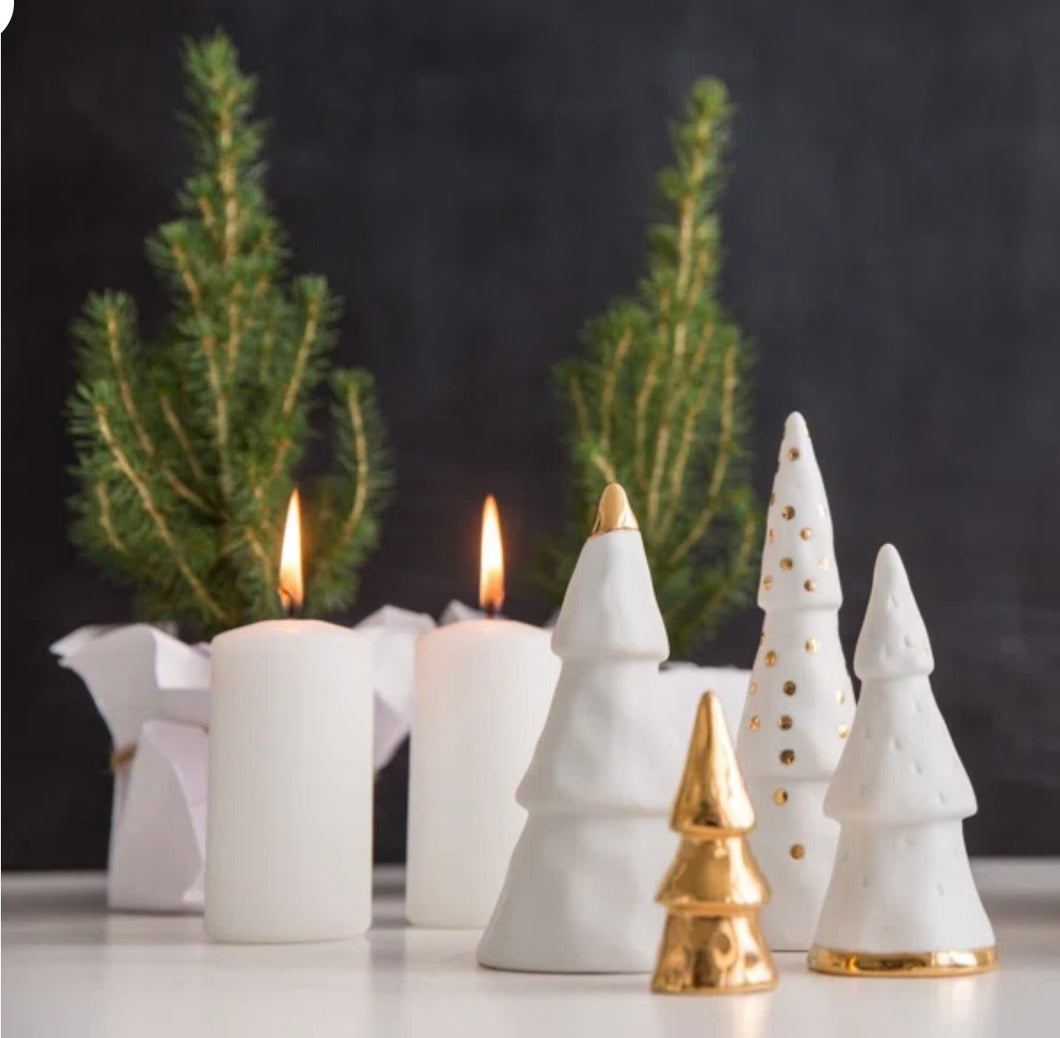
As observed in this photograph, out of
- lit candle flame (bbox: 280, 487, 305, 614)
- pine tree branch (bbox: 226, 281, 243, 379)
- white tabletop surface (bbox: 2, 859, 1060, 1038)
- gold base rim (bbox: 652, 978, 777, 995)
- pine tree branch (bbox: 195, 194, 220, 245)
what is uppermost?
pine tree branch (bbox: 195, 194, 220, 245)

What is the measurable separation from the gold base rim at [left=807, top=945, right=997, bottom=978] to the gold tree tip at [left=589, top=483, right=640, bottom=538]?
0.18 meters

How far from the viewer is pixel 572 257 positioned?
4.17 feet

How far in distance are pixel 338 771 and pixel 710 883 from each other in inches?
9.8

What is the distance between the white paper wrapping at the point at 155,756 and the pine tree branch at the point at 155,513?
0.22 ft

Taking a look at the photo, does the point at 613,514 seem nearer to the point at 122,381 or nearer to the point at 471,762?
the point at 471,762

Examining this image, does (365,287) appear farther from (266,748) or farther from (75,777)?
(266,748)

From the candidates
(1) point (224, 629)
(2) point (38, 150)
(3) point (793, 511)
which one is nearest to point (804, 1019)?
(3) point (793, 511)

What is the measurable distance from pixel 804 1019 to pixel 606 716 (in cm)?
16

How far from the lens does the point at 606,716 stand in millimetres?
673

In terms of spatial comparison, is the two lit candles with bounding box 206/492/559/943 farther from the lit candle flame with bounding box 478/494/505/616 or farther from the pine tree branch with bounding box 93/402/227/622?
the pine tree branch with bounding box 93/402/227/622

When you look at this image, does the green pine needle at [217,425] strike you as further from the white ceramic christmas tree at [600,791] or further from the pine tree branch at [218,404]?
the white ceramic christmas tree at [600,791]

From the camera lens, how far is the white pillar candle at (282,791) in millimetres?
766

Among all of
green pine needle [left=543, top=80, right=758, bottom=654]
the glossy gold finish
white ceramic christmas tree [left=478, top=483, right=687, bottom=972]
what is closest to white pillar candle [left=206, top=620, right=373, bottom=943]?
white ceramic christmas tree [left=478, top=483, right=687, bottom=972]

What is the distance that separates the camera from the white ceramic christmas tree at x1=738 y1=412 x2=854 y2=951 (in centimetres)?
72
